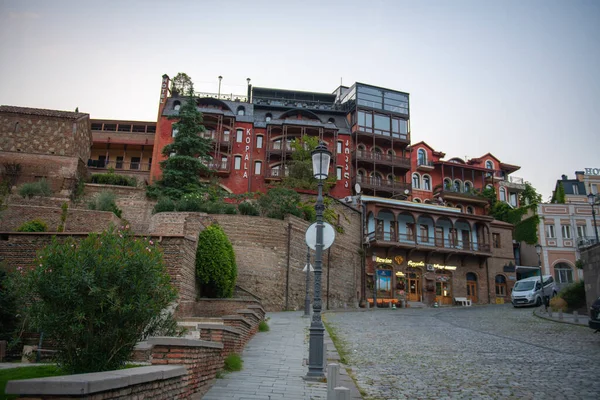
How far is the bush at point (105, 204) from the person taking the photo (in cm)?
2848

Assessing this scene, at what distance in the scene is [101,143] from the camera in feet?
150

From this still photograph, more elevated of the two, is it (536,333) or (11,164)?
(11,164)

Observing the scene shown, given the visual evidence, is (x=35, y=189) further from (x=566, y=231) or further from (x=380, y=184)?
(x=566, y=231)

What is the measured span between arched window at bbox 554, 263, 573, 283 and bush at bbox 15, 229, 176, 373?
45535mm

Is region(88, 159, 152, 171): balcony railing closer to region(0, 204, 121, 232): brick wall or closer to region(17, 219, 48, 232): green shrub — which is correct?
region(0, 204, 121, 232): brick wall

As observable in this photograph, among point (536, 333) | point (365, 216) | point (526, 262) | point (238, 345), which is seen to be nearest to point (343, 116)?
point (365, 216)

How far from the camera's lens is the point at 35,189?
93.1 ft

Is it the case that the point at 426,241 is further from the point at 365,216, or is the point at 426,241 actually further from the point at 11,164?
the point at 11,164

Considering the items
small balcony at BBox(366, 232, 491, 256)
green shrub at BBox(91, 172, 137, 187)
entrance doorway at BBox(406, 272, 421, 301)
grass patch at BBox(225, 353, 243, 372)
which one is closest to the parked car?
grass patch at BBox(225, 353, 243, 372)

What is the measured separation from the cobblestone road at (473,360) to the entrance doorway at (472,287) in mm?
22335

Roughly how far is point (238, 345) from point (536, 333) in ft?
35.9

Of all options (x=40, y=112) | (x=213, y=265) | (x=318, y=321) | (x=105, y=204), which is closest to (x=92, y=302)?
(x=318, y=321)

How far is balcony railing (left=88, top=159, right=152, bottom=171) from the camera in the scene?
4463 cm

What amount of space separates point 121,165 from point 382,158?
24.4 metres
